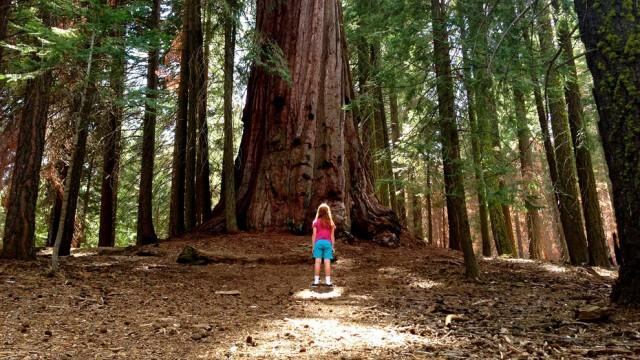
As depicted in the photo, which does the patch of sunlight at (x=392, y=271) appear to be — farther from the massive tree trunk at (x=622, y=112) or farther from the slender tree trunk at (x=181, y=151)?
the slender tree trunk at (x=181, y=151)

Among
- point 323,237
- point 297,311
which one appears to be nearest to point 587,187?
point 323,237

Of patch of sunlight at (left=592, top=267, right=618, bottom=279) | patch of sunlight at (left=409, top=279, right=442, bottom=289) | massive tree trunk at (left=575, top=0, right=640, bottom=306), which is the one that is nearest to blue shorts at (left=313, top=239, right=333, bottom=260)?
patch of sunlight at (left=409, top=279, right=442, bottom=289)

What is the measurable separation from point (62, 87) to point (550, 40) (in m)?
10.7

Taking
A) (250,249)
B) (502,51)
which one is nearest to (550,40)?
(502,51)

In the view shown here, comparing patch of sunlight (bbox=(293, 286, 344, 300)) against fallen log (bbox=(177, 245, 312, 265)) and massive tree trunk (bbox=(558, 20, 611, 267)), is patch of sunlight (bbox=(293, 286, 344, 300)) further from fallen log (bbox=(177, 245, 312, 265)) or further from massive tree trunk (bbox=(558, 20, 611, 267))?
massive tree trunk (bbox=(558, 20, 611, 267))

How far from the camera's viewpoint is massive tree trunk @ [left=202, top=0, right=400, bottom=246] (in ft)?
36.9

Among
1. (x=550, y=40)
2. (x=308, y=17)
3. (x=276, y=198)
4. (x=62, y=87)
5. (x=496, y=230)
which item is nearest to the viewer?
(x=62, y=87)

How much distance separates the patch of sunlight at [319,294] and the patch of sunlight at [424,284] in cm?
129

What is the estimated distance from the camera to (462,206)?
24.9 feet

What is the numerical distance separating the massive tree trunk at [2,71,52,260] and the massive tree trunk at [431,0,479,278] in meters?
6.78

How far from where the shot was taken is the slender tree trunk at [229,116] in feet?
32.2

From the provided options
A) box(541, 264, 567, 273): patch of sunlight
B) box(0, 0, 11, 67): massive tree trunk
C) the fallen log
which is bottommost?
box(541, 264, 567, 273): patch of sunlight

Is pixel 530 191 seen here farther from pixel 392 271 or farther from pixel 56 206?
pixel 56 206

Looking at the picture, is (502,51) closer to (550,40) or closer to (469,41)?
(469,41)
